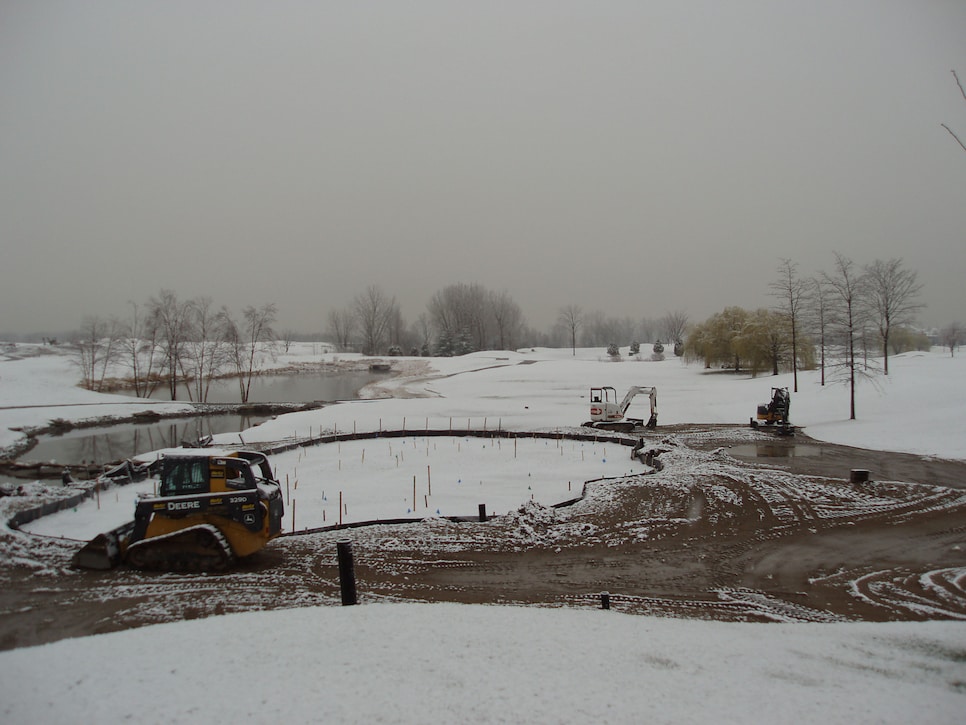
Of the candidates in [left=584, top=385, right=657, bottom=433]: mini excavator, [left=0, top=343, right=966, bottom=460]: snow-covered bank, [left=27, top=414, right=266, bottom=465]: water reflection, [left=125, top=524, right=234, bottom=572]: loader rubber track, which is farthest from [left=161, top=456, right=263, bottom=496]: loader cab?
[left=584, top=385, right=657, bottom=433]: mini excavator

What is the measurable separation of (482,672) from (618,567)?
226 inches

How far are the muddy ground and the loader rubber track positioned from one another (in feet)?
0.99

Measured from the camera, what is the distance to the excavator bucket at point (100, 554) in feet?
34.1

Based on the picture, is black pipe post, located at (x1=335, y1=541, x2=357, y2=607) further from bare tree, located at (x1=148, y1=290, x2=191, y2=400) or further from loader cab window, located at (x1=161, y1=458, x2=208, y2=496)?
bare tree, located at (x1=148, y1=290, x2=191, y2=400)

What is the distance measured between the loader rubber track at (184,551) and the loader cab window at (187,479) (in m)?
0.77

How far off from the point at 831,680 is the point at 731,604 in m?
3.48

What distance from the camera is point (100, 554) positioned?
10383 mm

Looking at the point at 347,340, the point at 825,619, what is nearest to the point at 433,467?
the point at 825,619

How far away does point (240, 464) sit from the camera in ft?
35.8

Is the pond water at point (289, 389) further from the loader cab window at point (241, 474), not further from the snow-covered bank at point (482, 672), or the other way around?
the snow-covered bank at point (482, 672)

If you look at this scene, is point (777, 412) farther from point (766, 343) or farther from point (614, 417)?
point (766, 343)

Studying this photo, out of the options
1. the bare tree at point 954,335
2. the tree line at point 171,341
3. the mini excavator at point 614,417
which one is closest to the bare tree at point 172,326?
the tree line at point 171,341

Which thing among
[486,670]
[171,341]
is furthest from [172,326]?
[486,670]

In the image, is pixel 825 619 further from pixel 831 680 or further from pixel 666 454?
pixel 666 454
